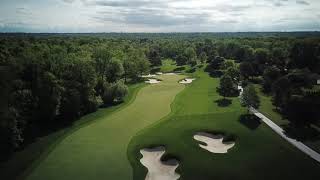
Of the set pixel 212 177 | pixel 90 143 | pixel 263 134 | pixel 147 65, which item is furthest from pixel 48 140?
pixel 147 65

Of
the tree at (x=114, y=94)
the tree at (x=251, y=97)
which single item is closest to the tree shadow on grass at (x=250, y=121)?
the tree at (x=251, y=97)

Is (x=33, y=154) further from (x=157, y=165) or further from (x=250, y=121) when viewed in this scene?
(x=250, y=121)

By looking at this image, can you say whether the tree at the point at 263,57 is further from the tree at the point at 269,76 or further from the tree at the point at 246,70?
the tree at the point at 269,76

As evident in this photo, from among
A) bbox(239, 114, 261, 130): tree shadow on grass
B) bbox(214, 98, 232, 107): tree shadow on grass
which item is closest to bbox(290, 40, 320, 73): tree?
bbox(214, 98, 232, 107): tree shadow on grass

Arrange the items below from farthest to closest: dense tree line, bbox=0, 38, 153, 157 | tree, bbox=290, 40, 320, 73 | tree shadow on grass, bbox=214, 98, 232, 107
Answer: tree, bbox=290, 40, 320, 73, tree shadow on grass, bbox=214, 98, 232, 107, dense tree line, bbox=0, 38, 153, 157

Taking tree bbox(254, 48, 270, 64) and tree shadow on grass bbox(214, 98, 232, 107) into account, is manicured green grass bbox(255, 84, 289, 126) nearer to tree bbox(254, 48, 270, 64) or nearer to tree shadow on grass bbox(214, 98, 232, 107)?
tree shadow on grass bbox(214, 98, 232, 107)
